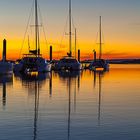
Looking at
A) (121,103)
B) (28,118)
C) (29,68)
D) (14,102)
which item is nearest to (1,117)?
(28,118)

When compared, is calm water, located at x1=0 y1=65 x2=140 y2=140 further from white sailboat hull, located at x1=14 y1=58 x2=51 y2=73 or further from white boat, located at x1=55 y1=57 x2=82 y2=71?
white boat, located at x1=55 y1=57 x2=82 y2=71

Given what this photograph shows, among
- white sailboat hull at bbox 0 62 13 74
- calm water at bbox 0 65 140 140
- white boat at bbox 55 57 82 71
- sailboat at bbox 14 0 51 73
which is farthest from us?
white boat at bbox 55 57 82 71

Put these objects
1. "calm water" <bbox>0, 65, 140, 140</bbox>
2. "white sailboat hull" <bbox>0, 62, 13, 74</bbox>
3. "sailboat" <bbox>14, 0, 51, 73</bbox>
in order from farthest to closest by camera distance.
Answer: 1. "sailboat" <bbox>14, 0, 51, 73</bbox>
2. "white sailboat hull" <bbox>0, 62, 13, 74</bbox>
3. "calm water" <bbox>0, 65, 140, 140</bbox>

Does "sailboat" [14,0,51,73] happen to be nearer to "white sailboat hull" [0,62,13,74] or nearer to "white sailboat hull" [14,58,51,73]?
"white sailboat hull" [14,58,51,73]

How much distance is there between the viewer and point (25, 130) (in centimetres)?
1173

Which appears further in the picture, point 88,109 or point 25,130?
point 88,109

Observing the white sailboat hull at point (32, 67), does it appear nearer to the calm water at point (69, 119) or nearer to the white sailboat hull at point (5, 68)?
the white sailboat hull at point (5, 68)

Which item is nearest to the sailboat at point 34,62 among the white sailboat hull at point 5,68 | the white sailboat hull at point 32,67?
the white sailboat hull at point 32,67

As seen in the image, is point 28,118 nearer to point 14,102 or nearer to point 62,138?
point 62,138

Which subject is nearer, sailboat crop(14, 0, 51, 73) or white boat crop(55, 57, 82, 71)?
sailboat crop(14, 0, 51, 73)

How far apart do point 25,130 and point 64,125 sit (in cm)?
135

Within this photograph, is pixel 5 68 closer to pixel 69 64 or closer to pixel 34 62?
pixel 34 62

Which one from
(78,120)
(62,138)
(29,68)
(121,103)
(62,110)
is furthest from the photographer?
(29,68)

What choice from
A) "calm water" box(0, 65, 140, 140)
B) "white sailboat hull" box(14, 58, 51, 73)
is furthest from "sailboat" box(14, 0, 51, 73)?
"calm water" box(0, 65, 140, 140)
